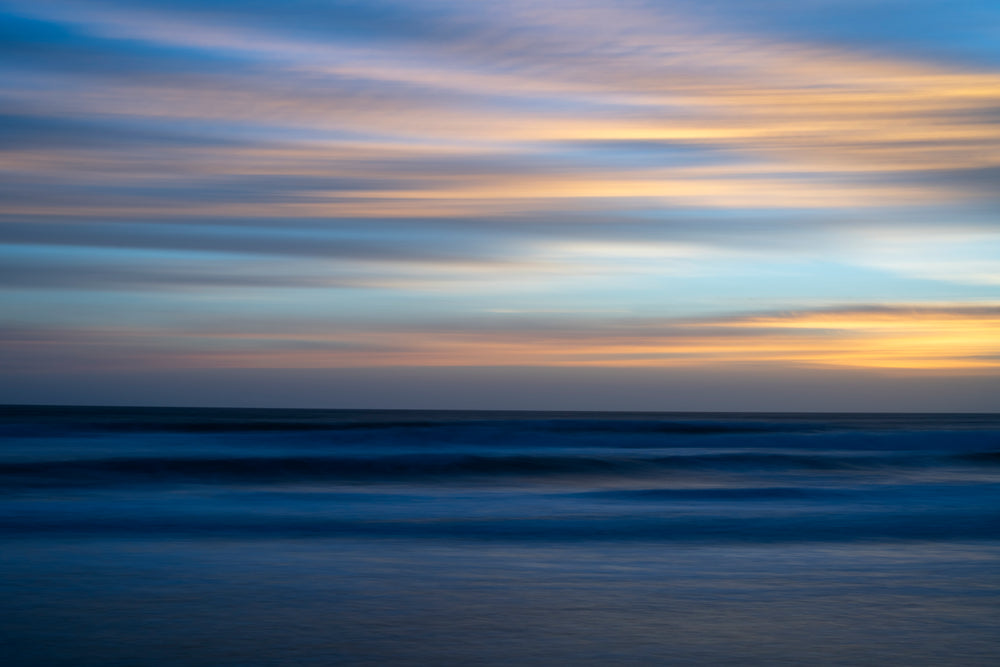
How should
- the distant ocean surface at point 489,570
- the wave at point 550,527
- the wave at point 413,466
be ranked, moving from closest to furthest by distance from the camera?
the distant ocean surface at point 489,570, the wave at point 550,527, the wave at point 413,466

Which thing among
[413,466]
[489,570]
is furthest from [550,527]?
[413,466]

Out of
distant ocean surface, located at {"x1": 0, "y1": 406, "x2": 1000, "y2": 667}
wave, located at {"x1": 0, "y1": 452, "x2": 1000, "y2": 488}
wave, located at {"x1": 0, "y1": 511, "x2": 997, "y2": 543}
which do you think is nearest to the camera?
distant ocean surface, located at {"x1": 0, "y1": 406, "x2": 1000, "y2": 667}

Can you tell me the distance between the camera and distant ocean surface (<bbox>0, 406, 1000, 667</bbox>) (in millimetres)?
4949

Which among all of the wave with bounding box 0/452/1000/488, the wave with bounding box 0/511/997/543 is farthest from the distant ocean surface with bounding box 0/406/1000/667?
the wave with bounding box 0/452/1000/488

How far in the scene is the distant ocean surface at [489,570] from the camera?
4.95 meters

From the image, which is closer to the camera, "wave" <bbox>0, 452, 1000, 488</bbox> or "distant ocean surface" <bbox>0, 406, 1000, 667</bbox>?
"distant ocean surface" <bbox>0, 406, 1000, 667</bbox>

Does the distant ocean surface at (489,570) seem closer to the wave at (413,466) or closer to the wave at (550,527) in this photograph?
the wave at (550,527)

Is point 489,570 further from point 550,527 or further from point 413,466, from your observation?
point 413,466

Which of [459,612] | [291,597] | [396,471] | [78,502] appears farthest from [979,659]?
[396,471]

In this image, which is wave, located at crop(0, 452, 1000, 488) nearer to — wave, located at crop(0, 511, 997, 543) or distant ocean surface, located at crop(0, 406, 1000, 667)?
distant ocean surface, located at crop(0, 406, 1000, 667)

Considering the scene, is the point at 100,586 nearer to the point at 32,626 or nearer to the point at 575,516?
the point at 32,626

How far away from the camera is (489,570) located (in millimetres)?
7301

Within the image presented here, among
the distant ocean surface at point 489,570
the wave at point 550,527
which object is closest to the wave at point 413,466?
the distant ocean surface at point 489,570

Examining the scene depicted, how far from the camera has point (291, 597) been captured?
242 inches
